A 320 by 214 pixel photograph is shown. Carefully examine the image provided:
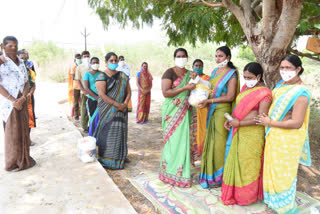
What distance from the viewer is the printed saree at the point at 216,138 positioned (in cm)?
319

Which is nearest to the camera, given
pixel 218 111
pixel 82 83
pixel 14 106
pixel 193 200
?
pixel 193 200

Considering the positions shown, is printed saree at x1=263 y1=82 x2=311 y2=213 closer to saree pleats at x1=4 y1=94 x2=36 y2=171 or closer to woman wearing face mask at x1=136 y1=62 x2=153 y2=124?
saree pleats at x1=4 y1=94 x2=36 y2=171

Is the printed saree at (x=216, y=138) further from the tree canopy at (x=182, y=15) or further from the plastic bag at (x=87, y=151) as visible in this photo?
the plastic bag at (x=87, y=151)

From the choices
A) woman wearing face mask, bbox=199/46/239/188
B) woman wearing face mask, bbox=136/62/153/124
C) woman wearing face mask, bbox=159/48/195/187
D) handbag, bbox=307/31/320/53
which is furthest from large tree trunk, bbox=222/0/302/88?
woman wearing face mask, bbox=136/62/153/124

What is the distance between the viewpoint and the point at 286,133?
101 inches

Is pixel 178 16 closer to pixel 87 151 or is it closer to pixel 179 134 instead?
pixel 179 134

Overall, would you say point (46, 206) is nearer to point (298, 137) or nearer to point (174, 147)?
point (174, 147)

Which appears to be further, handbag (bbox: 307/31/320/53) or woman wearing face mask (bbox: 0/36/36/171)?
handbag (bbox: 307/31/320/53)

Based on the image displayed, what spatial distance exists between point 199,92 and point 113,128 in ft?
5.09

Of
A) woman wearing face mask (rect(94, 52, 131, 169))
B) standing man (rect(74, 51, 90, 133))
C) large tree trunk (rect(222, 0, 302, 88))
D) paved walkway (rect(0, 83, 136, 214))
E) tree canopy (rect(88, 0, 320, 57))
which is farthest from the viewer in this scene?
standing man (rect(74, 51, 90, 133))

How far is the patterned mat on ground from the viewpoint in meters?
2.90

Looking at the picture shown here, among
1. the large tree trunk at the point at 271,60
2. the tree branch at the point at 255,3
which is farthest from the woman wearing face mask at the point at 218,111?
the tree branch at the point at 255,3

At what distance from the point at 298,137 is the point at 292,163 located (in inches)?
11.1

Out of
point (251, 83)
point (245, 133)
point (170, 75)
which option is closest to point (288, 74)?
point (251, 83)
